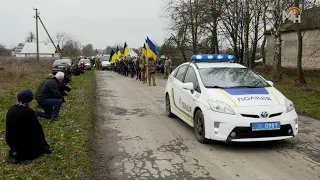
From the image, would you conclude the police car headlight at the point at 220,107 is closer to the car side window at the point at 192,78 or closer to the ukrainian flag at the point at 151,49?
the car side window at the point at 192,78

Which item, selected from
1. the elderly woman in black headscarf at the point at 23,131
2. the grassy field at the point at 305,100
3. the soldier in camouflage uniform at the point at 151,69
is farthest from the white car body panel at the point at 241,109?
the soldier in camouflage uniform at the point at 151,69

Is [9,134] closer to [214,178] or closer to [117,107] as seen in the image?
[214,178]

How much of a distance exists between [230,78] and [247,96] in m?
1.10

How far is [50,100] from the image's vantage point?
28.5ft

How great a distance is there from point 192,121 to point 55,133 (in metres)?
2.88

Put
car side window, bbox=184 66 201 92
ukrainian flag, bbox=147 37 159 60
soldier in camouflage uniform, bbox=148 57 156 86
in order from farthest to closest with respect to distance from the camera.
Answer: ukrainian flag, bbox=147 37 159 60
soldier in camouflage uniform, bbox=148 57 156 86
car side window, bbox=184 66 201 92

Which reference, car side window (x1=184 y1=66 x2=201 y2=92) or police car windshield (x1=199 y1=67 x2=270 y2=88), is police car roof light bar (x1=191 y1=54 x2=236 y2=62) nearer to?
car side window (x1=184 y1=66 x2=201 y2=92)

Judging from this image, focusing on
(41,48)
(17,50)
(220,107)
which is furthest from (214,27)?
(17,50)

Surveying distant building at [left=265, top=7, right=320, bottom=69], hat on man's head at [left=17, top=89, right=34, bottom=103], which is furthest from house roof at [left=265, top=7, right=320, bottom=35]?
hat on man's head at [left=17, top=89, right=34, bottom=103]

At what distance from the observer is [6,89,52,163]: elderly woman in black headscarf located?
5.31m

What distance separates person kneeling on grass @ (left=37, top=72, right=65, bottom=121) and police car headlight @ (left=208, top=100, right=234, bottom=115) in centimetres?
438

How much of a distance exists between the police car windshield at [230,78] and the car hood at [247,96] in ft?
1.08

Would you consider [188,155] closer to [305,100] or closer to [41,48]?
[305,100]

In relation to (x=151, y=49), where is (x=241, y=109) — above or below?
below
